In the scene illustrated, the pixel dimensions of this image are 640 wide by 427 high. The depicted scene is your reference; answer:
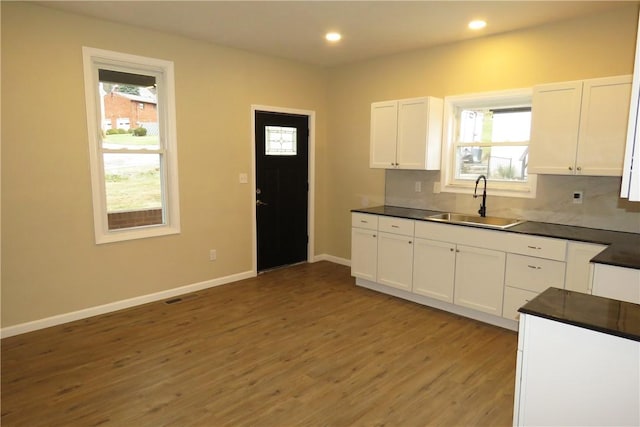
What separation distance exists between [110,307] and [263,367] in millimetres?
1916

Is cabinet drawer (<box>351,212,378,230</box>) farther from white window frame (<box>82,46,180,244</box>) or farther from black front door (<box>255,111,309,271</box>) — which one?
white window frame (<box>82,46,180,244</box>)

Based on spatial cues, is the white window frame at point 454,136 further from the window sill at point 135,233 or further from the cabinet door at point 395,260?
the window sill at point 135,233

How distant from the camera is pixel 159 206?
4316 millimetres

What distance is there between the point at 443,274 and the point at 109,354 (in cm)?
295

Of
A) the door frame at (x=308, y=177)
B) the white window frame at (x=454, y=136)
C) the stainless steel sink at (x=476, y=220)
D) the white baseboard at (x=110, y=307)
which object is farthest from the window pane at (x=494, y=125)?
the white baseboard at (x=110, y=307)

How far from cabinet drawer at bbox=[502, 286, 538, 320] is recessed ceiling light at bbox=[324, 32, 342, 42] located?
2886 mm

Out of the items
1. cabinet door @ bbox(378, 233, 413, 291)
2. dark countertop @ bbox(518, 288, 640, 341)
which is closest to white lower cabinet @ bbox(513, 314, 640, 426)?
dark countertop @ bbox(518, 288, 640, 341)

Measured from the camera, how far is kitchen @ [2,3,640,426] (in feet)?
11.0

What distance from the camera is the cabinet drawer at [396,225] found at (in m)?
4.16

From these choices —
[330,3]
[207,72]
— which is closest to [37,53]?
[207,72]

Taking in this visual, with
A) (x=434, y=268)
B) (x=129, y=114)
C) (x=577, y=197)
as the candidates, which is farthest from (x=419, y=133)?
(x=129, y=114)

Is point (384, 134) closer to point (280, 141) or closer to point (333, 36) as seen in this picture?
point (333, 36)

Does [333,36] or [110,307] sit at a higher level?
[333,36]

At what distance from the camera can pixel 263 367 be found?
294 cm
